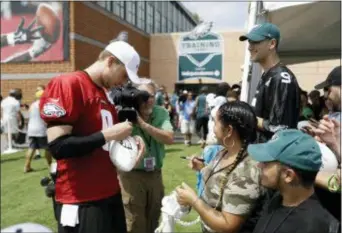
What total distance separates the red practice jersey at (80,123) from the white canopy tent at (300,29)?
84.3 inches

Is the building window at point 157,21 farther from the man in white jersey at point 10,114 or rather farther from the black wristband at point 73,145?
the black wristband at point 73,145

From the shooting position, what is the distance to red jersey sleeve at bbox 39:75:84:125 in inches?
83.4

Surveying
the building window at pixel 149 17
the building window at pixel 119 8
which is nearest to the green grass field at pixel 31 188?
the building window at pixel 119 8

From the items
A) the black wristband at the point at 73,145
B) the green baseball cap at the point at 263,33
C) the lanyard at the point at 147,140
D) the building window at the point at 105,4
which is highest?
the building window at the point at 105,4

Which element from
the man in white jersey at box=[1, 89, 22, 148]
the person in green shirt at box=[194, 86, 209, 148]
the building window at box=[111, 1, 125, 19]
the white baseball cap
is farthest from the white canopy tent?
the building window at box=[111, 1, 125, 19]

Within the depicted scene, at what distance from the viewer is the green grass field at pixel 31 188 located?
16.7 ft

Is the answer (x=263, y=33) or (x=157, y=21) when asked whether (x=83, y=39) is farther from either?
(x=263, y=33)

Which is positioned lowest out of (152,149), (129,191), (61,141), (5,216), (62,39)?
Answer: (5,216)

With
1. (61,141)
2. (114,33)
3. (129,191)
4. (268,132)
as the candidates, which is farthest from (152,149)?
(114,33)

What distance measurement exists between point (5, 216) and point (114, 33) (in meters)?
14.6

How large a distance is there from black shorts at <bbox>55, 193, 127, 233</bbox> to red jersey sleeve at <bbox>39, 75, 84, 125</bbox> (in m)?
0.53

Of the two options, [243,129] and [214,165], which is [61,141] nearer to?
[214,165]

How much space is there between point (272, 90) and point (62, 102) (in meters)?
1.41

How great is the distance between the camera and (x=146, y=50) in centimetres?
2366
